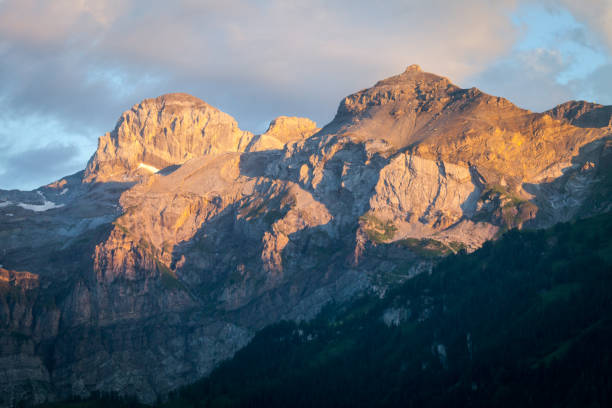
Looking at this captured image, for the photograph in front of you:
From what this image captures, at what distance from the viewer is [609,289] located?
559 ft

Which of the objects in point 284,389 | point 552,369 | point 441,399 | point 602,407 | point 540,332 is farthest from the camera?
point 284,389

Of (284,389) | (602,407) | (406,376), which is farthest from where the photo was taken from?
(284,389)

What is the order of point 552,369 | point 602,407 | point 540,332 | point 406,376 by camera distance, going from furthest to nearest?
point 406,376
point 540,332
point 552,369
point 602,407

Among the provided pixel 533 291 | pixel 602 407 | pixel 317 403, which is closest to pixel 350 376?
pixel 317 403

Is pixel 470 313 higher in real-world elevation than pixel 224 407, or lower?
higher

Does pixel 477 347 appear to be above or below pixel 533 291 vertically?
below

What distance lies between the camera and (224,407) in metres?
190

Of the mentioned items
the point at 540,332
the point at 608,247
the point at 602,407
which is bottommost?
the point at 602,407

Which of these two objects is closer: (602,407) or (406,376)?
(602,407)

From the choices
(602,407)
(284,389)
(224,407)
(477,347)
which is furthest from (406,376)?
(602,407)

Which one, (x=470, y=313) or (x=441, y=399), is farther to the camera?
(x=470, y=313)

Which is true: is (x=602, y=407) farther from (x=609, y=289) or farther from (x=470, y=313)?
(x=470, y=313)

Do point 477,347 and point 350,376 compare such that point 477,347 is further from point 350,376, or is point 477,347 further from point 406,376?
point 350,376

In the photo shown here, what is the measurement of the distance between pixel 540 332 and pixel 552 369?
2076 centimetres
